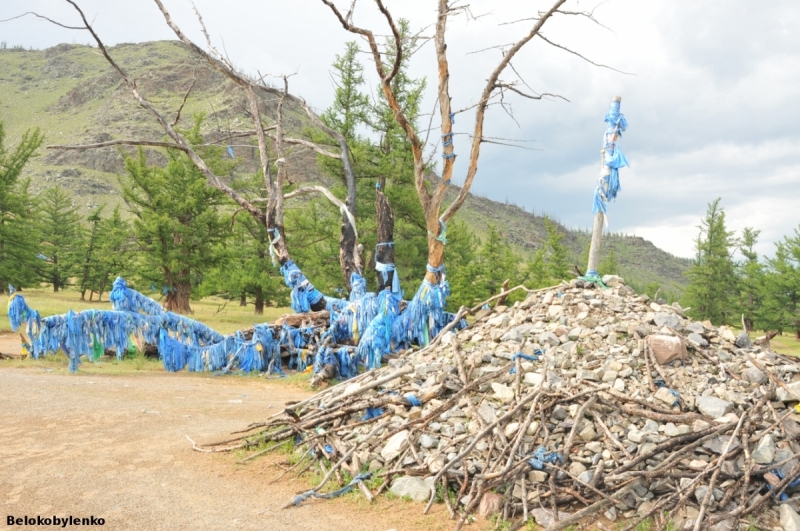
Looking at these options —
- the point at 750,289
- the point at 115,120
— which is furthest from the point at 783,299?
the point at 115,120

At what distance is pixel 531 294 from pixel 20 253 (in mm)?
24548

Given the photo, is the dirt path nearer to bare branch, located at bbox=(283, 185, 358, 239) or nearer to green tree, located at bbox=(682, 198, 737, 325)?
bare branch, located at bbox=(283, 185, 358, 239)

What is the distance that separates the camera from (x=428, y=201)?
43.3ft

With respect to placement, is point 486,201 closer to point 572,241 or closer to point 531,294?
point 572,241

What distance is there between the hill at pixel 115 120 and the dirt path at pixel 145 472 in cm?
7449

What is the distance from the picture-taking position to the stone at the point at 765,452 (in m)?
4.80

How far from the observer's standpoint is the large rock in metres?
6.16

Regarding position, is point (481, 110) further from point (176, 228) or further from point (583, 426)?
point (176, 228)

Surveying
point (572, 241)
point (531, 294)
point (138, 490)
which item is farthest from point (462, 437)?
point (572, 241)

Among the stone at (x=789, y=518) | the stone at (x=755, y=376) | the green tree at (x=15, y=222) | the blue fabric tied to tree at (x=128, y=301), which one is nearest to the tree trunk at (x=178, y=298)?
the green tree at (x=15, y=222)

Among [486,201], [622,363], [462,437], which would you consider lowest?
[462,437]

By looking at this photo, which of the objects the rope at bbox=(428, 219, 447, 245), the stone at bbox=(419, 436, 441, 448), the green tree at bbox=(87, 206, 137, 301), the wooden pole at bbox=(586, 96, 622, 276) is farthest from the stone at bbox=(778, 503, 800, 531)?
the green tree at bbox=(87, 206, 137, 301)

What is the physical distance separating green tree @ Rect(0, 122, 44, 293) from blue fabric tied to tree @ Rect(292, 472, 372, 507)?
23.2m

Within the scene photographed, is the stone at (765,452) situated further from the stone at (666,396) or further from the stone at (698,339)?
the stone at (698,339)
